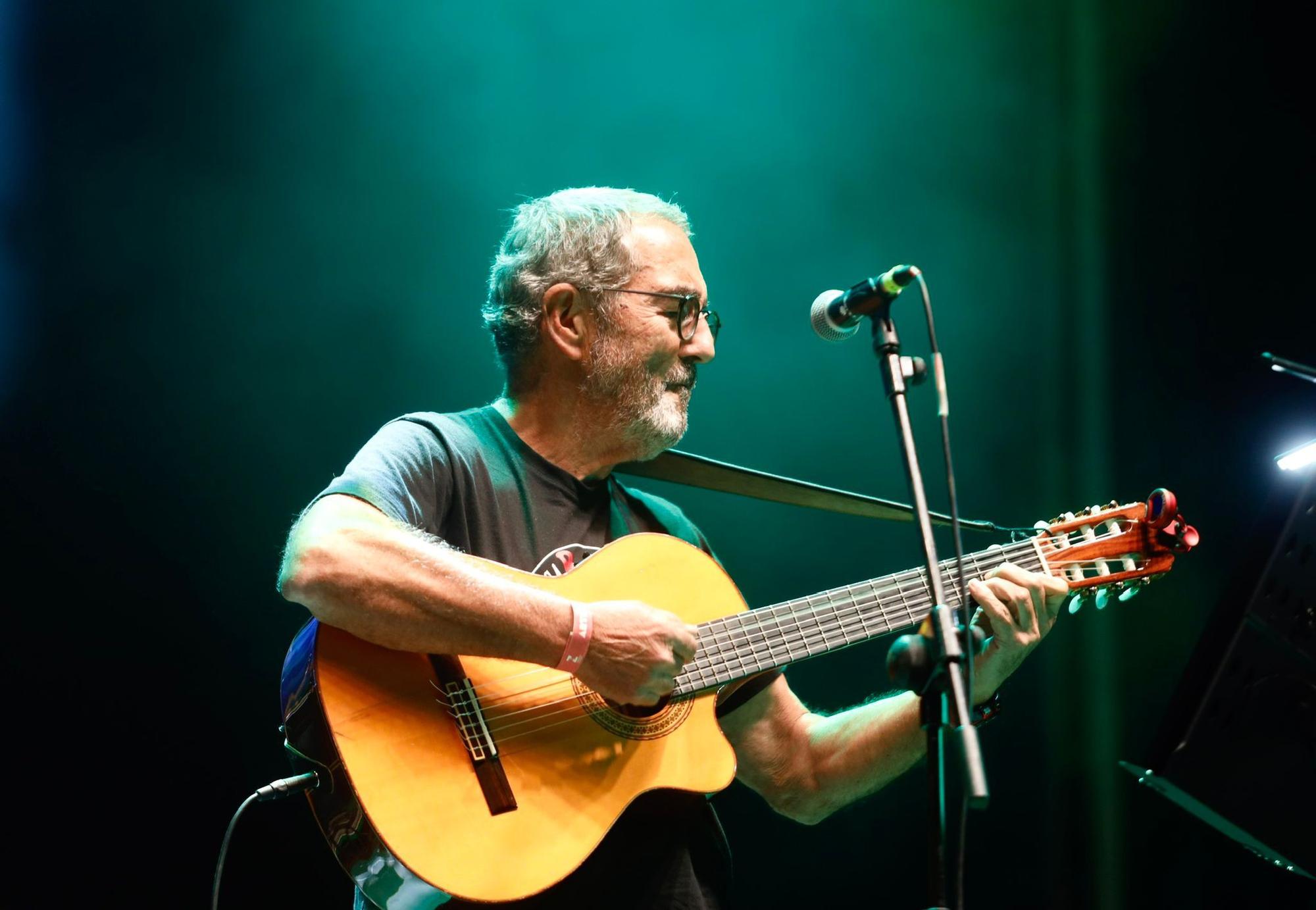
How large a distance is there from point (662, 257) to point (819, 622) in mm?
1109

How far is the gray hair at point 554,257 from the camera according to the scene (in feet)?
9.05

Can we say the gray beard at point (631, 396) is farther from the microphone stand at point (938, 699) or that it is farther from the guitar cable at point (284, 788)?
the guitar cable at point (284, 788)

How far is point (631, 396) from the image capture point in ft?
8.82

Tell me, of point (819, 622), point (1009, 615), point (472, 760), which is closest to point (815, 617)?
point (819, 622)

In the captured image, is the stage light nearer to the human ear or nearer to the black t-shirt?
the black t-shirt

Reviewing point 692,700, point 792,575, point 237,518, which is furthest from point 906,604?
point 237,518

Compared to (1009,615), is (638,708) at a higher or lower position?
lower

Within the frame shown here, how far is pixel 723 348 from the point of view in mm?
3779

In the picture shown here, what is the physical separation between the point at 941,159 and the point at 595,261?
201 centimetres

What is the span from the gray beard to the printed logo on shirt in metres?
0.38

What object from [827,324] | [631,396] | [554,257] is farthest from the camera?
[554,257]

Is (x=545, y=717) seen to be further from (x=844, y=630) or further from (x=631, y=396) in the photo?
(x=631, y=396)

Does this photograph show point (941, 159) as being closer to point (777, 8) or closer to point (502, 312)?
point (777, 8)

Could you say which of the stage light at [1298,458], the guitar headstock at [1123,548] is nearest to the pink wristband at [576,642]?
the guitar headstock at [1123,548]
